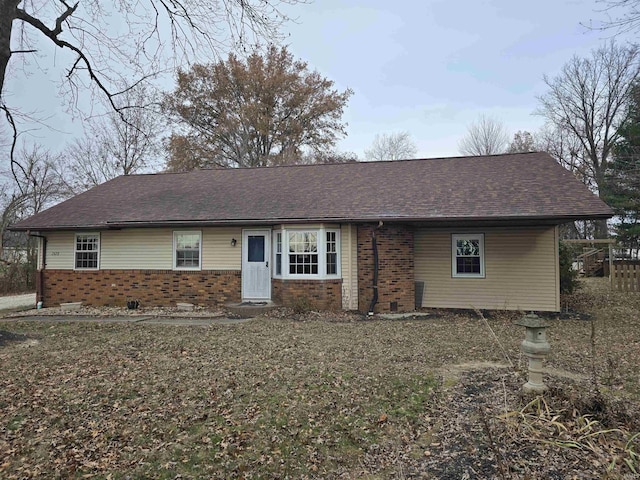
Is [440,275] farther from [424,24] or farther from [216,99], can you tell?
[216,99]

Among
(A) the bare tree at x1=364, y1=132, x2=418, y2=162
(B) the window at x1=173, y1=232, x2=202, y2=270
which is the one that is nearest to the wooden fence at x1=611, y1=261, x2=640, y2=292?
(B) the window at x1=173, y1=232, x2=202, y2=270

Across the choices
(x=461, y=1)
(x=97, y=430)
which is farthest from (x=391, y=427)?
(x=461, y=1)

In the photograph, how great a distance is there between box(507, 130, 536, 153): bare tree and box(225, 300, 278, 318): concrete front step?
31174mm

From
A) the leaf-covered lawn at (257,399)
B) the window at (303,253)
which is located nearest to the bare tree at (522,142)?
the window at (303,253)

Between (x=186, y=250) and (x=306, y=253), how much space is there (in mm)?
4054

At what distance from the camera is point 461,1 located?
9.08m

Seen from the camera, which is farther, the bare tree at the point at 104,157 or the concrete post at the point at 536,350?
the bare tree at the point at 104,157

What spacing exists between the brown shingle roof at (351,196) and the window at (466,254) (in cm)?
129

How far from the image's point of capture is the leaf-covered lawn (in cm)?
339

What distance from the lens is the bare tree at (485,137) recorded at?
3662cm

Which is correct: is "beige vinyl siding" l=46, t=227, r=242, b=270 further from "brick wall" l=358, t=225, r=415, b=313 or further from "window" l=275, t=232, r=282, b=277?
"brick wall" l=358, t=225, r=415, b=313

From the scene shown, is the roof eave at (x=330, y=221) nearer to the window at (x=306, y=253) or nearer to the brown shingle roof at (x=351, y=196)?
the brown shingle roof at (x=351, y=196)

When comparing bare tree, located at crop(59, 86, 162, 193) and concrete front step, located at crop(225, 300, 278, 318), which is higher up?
bare tree, located at crop(59, 86, 162, 193)

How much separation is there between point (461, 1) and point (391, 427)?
9.22m
